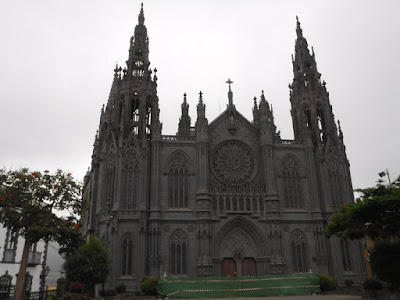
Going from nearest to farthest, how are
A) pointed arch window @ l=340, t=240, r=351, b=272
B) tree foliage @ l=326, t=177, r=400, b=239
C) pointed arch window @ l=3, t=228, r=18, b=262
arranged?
tree foliage @ l=326, t=177, r=400, b=239 → pointed arch window @ l=3, t=228, r=18, b=262 → pointed arch window @ l=340, t=240, r=351, b=272

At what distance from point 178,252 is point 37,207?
49.0ft

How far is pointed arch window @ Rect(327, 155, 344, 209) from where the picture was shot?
1529 inches

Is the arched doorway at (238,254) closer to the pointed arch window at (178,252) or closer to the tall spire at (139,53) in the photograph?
the pointed arch window at (178,252)

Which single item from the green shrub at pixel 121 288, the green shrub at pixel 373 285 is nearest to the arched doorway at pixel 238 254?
the green shrub at pixel 121 288

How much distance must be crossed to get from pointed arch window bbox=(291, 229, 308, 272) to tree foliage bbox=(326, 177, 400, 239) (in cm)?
1490

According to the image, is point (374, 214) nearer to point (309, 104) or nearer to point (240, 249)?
point (240, 249)

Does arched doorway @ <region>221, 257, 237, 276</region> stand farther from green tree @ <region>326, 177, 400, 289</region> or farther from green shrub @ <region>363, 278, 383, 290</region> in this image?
green tree @ <region>326, 177, 400, 289</region>

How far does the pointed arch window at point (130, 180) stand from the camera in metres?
35.2

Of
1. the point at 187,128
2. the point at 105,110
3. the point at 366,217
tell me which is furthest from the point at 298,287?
the point at 105,110

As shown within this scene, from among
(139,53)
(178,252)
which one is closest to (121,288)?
(178,252)

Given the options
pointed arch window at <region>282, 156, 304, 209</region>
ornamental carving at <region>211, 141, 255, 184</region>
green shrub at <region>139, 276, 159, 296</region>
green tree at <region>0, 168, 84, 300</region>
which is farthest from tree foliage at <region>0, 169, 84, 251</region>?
pointed arch window at <region>282, 156, 304, 209</region>

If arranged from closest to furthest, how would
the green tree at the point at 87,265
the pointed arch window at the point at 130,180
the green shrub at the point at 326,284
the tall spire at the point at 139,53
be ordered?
the green tree at the point at 87,265 < the green shrub at the point at 326,284 < the pointed arch window at the point at 130,180 < the tall spire at the point at 139,53

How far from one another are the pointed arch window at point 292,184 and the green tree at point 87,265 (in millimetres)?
20436

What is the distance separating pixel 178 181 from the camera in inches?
1471
